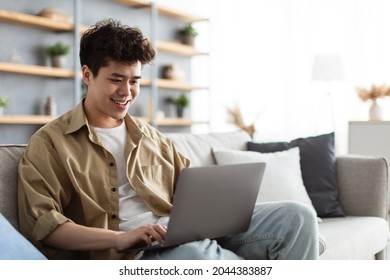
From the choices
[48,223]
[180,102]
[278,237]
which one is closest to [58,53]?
[180,102]

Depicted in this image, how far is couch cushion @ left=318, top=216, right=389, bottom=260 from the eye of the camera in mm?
2189

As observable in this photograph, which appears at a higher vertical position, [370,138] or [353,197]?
[370,138]

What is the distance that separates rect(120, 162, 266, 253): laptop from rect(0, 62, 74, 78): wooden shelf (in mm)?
2836

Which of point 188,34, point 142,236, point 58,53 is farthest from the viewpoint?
point 188,34

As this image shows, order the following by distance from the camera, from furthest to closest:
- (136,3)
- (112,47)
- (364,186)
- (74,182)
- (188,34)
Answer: (188,34)
(136,3)
(364,186)
(112,47)
(74,182)

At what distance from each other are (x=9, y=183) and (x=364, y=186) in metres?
1.74

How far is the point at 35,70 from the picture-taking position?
4238 mm

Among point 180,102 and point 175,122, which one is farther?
point 180,102

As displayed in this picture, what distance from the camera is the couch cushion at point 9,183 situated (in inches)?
66.4

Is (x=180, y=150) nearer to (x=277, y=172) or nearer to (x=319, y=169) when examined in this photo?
(x=277, y=172)

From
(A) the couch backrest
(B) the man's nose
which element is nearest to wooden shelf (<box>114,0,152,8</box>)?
(A) the couch backrest

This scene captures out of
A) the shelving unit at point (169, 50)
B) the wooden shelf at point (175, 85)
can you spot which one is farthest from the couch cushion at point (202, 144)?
the wooden shelf at point (175, 85)

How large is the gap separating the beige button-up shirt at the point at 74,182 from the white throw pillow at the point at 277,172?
0.80 m

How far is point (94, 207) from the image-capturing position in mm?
1692
